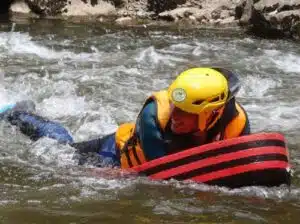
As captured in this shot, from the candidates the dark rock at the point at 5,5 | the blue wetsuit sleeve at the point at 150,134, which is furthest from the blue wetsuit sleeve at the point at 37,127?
the dark rock at the point at 5,5

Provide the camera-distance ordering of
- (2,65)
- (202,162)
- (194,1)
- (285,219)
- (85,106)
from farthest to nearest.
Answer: (194,1) < (2,65) < (85,106) < (202,162) < (285,219)

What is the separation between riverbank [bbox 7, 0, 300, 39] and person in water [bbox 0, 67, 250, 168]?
6927 millimetres

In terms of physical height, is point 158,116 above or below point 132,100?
above

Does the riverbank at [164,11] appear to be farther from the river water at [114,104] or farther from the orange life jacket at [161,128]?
the orange life jacket at [161,128]

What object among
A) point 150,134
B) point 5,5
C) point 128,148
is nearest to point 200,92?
point 150,134

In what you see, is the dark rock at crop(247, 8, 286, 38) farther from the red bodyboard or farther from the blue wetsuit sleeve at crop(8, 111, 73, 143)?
the red bodyboard

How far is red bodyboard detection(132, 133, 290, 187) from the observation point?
3.95 meters

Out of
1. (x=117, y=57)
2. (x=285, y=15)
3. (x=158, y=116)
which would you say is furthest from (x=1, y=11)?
(x=158, y=116)

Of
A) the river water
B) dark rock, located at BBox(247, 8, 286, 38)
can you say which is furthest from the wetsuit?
dark rock, located at BBox(247, 8, 286, 38)

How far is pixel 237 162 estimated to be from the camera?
3.98 m

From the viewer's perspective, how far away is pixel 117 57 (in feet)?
29.9

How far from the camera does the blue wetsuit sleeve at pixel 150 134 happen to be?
13.5 feet

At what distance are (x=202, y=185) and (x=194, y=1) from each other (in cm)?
888

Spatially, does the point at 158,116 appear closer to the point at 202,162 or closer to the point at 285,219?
the point at 202,162
